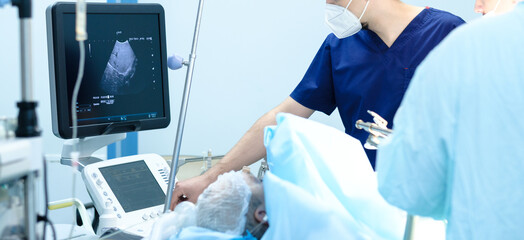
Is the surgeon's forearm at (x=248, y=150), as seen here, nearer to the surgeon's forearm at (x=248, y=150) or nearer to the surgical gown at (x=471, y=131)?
the surgeon's forearm at (x=248, y=150)

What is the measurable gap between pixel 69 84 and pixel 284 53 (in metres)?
1.73

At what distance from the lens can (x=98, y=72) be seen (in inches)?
72.4

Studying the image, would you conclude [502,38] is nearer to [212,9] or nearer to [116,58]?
[116,58]

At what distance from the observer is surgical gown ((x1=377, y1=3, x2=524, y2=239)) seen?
1.02 m

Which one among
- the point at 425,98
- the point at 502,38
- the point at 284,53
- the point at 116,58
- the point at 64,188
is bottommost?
the point at 64,188

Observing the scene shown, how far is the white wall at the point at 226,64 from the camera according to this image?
3.25m

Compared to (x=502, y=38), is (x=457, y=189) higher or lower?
lower

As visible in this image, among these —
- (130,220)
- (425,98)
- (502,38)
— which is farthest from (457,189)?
(130,220)

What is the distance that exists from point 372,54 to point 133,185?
0.90 meters

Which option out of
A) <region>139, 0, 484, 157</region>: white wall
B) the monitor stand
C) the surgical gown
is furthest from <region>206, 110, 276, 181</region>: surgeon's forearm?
<region>139, 0, 484, 157</region>: white wall

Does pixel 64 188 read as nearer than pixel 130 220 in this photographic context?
No

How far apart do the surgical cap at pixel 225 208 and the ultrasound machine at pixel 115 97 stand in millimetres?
423

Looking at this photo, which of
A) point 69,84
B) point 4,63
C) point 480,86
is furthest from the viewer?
point 4,63

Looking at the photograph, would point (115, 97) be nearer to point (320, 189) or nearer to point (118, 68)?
point (118, 68)
